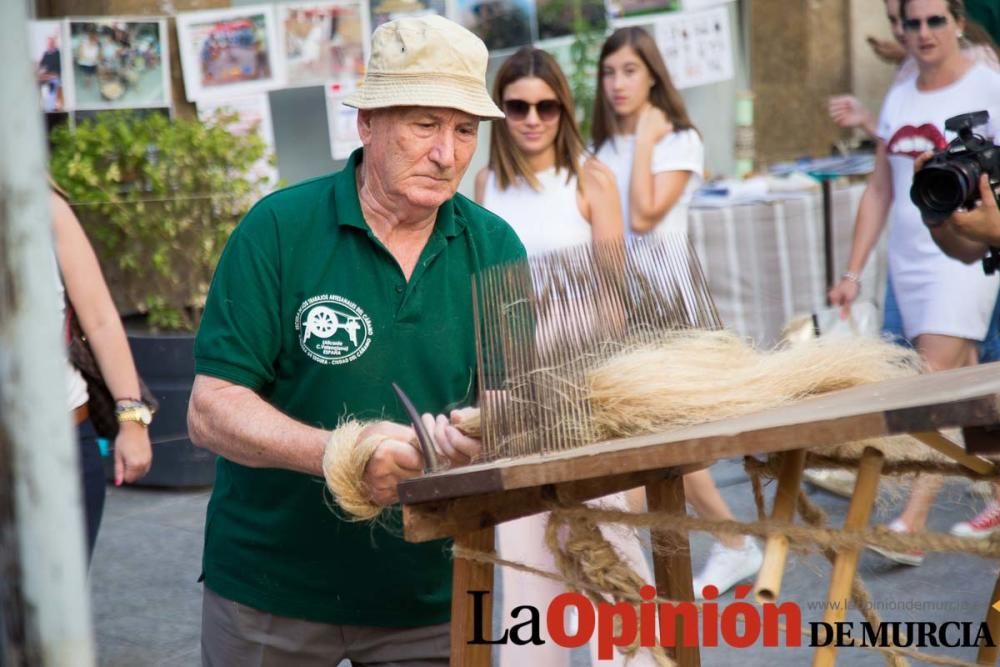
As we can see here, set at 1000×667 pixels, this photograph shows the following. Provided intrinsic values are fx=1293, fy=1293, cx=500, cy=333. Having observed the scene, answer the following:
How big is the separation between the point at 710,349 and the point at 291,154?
17.4ft

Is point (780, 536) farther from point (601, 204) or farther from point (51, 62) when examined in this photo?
point (51, 62)

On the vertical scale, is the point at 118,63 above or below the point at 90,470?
above

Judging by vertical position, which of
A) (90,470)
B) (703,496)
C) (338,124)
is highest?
(338,124)

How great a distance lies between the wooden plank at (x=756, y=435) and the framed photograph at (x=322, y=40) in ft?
16.7

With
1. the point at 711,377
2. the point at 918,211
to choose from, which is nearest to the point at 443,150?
the point at 711,377

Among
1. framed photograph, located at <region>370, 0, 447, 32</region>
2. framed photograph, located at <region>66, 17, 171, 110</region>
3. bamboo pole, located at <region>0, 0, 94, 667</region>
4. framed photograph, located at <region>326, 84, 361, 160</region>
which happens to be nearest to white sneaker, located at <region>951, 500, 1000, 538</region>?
framed photograph, located at <region>326, 84, 361, 160</region>

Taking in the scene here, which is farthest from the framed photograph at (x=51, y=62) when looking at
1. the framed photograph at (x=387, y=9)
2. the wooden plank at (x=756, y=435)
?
the wooden plank at (x=756, y=435)

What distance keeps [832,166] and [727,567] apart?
4.10m

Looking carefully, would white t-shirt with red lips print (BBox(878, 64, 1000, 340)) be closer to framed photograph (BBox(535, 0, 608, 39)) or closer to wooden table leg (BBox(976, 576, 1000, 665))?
wooden table leg (BBox(976, 576, 1000, 665))

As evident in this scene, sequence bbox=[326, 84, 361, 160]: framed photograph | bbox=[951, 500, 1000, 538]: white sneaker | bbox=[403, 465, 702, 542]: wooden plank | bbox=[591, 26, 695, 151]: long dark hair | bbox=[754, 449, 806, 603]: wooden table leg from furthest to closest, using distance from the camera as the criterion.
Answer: bbox=[326, 84, 361, 160]: framed photograph
bbox=[591, 26, 695, 151]: long dark hair
bbox=[951, 500, 1000, 538]: white sneaker
bbox=[403, 465, 702, 542]: wooden plank
bbox=[754, 449, 806, 603]: wooden table leg

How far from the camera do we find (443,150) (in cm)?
238

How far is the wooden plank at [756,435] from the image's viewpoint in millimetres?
1570

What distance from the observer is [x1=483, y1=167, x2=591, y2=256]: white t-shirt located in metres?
4.49

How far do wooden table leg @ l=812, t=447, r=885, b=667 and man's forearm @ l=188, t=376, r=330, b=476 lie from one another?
0.82 metres
